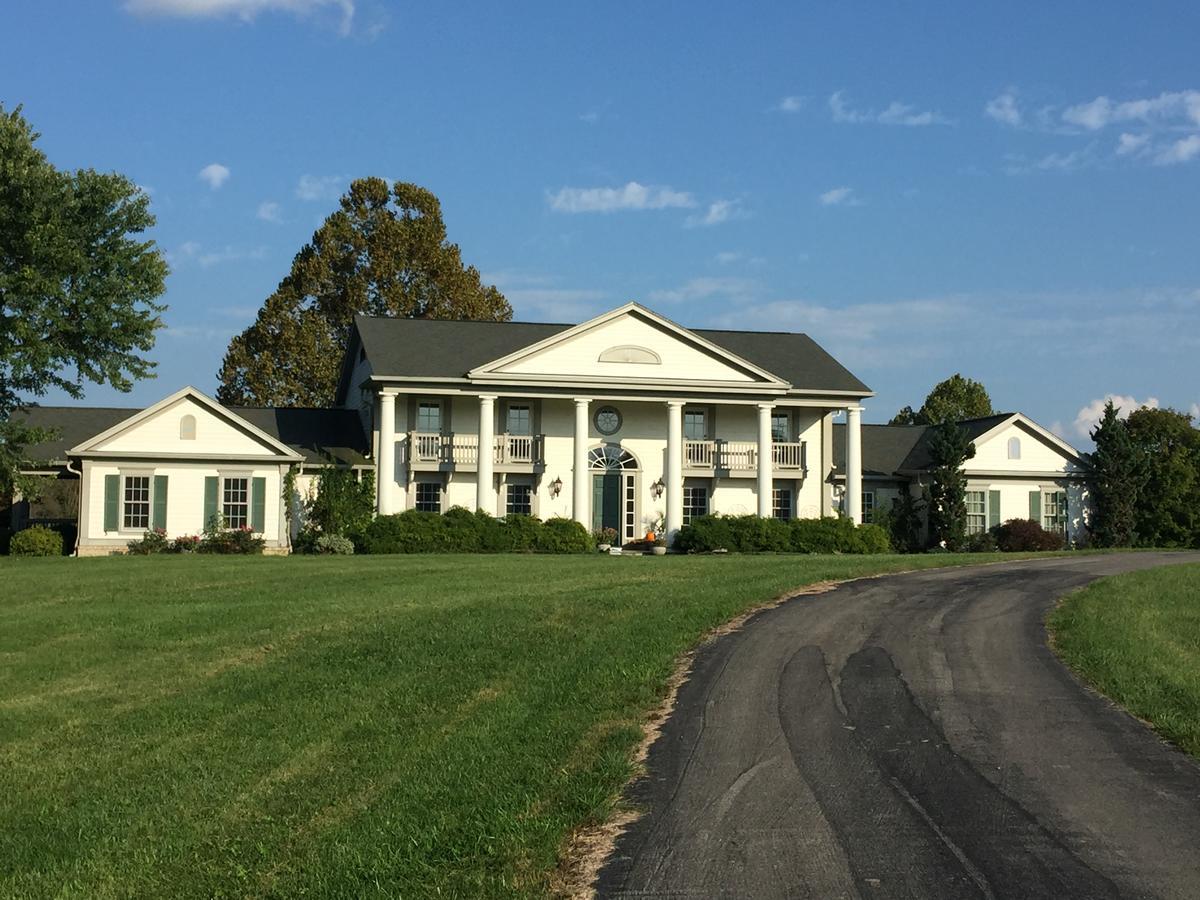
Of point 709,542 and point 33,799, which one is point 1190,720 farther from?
point 709,542

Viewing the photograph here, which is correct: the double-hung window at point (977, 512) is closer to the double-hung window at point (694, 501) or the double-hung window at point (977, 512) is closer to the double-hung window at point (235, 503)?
the double-hung window at point (694, 501)

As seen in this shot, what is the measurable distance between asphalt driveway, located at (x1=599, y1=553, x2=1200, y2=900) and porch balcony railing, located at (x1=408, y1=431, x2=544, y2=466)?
24.7 m

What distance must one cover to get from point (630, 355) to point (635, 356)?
0.52 feet

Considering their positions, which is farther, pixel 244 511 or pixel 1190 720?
pixel 244 511

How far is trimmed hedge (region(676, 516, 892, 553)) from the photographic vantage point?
1480 inches

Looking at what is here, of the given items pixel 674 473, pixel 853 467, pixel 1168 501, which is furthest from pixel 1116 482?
pixel 674 473

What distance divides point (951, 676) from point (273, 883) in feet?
25.5

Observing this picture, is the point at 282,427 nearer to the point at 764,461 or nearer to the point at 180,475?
the point at 180,475

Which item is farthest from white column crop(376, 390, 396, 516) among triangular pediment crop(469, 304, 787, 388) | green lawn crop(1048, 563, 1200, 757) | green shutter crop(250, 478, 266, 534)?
green lawn crop(1048, 563, 1200, 757)

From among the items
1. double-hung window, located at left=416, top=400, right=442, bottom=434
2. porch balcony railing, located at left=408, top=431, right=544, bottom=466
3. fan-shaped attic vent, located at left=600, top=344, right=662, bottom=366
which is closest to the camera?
porch balcony railing, located at left=408, top=431, right=544, bottom=466

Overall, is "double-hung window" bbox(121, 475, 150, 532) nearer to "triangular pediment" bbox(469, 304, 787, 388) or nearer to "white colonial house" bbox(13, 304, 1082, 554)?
"white colonial house" bbox(13, 304, 1082, 554)

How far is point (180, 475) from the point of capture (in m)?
37.6

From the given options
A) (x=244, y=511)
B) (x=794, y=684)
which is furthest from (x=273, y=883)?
(x=244, y=511)

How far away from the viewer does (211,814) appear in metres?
9.84
